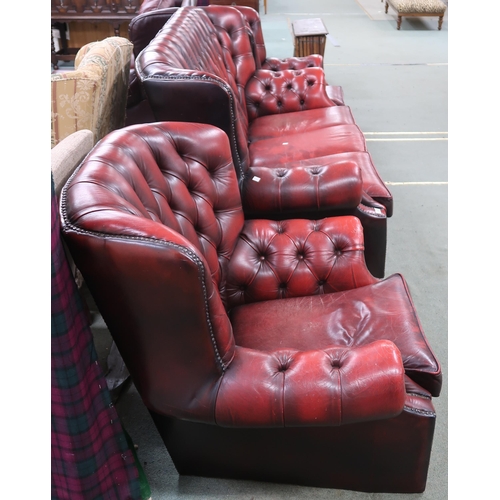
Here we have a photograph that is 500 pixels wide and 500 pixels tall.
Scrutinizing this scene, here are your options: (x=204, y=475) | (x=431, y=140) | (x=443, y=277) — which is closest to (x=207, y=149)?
(x=204, y=475)

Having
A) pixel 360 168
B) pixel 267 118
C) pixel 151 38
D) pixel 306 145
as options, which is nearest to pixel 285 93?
pixel 267 118

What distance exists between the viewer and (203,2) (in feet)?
12.3

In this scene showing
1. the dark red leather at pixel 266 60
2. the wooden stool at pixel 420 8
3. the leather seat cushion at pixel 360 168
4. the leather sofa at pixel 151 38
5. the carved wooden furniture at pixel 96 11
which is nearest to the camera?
the leather seat cushion at pixel 360 168

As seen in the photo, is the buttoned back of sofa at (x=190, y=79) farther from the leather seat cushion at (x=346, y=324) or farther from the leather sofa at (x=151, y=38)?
the leather seat cushion at (x=346, y=324)

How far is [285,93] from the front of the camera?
9.82ft

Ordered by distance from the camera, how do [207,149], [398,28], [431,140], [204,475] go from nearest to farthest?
[204,475]
[207,149]
[431,140]
[398,28]

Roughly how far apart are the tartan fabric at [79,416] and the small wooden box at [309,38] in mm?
3657

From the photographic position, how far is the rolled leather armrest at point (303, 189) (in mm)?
1874

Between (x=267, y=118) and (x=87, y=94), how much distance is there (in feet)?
4.06

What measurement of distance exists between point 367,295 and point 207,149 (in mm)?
644

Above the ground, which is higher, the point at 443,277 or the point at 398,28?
the point at 398,28

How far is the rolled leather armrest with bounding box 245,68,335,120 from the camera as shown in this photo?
9.74 ft

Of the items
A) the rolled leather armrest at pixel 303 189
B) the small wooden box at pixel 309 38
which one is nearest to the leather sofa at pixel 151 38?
the rolled leather armrest at pixel 303 189
